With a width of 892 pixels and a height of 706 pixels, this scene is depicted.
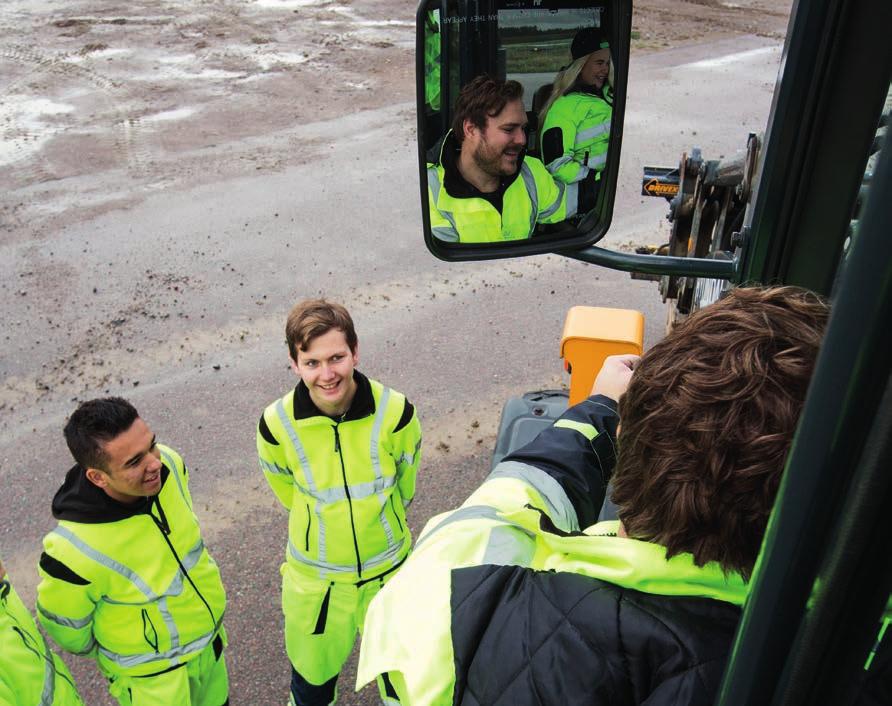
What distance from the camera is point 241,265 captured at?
7.32 meters

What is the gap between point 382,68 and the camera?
43.9ft

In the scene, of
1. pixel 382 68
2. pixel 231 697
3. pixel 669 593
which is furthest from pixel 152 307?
pixel 382 68

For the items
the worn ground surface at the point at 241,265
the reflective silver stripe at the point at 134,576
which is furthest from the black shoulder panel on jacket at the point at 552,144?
the worn ground surface at the point at 241,265

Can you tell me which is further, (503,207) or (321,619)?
(321,619)

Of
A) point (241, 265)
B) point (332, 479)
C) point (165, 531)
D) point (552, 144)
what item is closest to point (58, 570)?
point (165, 531)

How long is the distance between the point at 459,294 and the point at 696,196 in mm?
3319

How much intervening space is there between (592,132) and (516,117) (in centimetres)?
22

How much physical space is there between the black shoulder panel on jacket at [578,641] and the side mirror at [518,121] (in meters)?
0.99

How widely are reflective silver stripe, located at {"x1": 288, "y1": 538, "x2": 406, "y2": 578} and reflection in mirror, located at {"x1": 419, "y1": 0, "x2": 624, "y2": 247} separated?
1.56 m

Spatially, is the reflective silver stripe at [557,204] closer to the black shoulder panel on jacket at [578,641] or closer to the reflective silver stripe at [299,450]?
the black shoulder panel on jacket at [578,641]

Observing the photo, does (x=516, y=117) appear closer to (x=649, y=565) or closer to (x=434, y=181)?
(x=434, y=181)

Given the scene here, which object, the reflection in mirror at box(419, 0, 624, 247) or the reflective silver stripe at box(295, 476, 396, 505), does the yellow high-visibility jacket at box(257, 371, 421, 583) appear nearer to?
the reflective silver stripe at box(295, 476, 396, 505)

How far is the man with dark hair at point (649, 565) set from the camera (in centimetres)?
103

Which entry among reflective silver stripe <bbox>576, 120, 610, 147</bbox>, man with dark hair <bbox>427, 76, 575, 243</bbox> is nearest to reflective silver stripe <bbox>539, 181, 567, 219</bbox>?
man with dark hair <bbox>427, 76, 575, 243</bbox>
